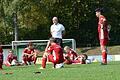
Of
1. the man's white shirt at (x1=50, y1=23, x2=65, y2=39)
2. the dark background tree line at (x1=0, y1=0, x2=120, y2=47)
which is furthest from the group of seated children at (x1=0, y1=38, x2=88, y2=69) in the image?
the dark background tree line at (x1=0, y1=0, x2=120, y2=47)

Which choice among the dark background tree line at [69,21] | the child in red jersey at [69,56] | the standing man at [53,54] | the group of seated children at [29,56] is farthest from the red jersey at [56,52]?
the dark background tree line at [69,21]

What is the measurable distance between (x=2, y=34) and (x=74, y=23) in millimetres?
9752

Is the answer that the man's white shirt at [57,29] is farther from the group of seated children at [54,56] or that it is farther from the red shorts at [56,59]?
the red shorts at [56,59]

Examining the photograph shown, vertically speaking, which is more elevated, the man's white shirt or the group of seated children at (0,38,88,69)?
the man's white shirt

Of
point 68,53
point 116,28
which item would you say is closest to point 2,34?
point 116,28

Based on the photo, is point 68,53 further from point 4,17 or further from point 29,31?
point 29,31

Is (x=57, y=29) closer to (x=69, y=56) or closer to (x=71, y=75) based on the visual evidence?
(x=69, y=56)

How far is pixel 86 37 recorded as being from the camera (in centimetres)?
6419

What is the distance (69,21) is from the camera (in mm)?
63562

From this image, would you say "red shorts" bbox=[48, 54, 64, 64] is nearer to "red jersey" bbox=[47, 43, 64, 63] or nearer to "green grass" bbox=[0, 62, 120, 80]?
"red jersey" bbox=[47, 43, 64, 63]

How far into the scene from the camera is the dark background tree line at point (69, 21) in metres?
60.9

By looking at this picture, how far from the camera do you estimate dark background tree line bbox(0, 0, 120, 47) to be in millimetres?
60884

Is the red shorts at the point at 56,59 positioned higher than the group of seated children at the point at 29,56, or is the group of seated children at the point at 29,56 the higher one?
the red shorts at the point at 56,59

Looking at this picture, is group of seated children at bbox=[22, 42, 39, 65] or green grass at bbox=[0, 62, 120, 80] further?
group of seated children at bbox=[22, 42, 39, 65]
